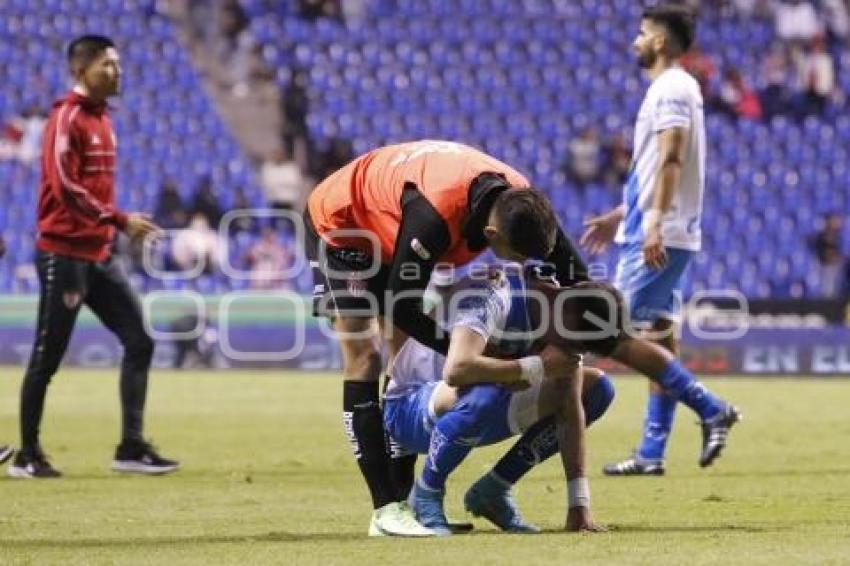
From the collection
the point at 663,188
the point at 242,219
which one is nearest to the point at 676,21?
the point at 663,188

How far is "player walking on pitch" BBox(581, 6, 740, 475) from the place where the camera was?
10.2 metres

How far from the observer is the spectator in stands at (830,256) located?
23516mm

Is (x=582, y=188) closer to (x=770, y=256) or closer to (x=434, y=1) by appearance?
(x=770, y=256)

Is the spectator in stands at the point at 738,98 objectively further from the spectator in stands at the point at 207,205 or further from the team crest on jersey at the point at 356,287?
the team crest on jersey at the point at 356,287

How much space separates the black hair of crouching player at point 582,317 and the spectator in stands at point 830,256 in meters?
16.4

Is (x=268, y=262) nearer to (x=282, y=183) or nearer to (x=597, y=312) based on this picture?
(x=282, y=183)

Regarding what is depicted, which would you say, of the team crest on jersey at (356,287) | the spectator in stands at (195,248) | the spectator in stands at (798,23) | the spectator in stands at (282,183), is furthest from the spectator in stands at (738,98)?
the team crest on jersey at (356,287)

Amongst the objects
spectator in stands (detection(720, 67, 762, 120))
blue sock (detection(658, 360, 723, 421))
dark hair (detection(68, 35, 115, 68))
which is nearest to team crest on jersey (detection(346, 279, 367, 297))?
blue sock (detection(658, 360, 723, 421))

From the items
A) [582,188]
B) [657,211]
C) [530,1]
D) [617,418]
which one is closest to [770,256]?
[582,188]

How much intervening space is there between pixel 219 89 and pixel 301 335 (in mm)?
8202

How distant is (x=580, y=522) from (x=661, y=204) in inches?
121

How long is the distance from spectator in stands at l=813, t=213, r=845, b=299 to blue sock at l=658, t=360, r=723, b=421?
14.1 m

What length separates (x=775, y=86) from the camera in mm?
27391

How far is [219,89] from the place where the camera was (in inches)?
1133
